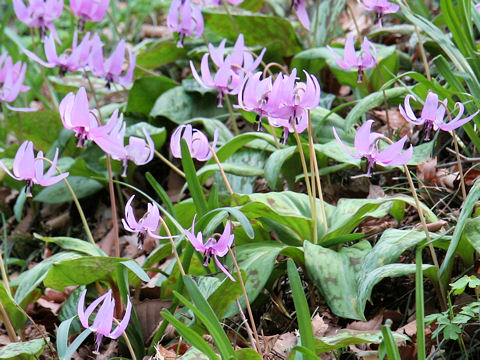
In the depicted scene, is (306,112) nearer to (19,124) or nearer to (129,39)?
(19,124)

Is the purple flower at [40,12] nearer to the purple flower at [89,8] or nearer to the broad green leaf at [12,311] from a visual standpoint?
the purple flower at [89,8]

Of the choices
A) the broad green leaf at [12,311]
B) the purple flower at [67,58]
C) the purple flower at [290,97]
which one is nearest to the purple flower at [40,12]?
the purple flower at [67,58]

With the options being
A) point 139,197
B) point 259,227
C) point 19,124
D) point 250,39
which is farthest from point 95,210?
point 259,227

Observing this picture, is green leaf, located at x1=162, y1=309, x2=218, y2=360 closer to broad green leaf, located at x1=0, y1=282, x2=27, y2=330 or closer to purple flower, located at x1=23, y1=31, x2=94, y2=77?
broad green leaf, located at x1=0, y1=282, x2=27, y2=330

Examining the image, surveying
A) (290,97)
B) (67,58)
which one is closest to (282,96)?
(290,97)

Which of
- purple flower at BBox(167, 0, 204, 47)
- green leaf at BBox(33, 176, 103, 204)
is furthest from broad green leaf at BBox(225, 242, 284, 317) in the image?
green leaf at BBox(33, 176, 103, 204)
